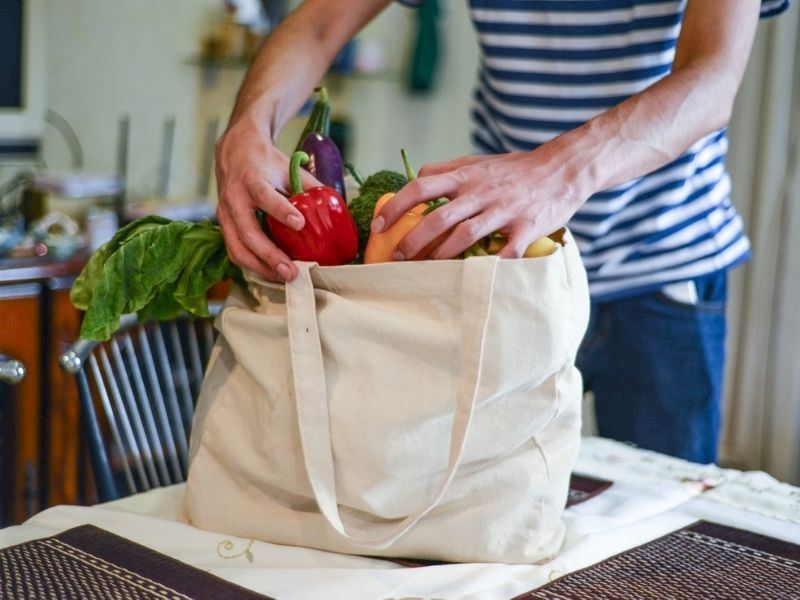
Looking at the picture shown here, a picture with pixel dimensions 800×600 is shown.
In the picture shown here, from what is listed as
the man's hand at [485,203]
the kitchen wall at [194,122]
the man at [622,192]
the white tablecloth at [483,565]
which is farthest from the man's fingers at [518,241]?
the kitchen wall at [194,122]

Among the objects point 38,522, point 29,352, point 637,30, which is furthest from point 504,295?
point 29,352

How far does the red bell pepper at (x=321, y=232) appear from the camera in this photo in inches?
30.2

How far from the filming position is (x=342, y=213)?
0.78 metres

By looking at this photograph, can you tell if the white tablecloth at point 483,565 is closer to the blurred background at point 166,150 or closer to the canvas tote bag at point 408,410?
the canvas tote bag at point 408,410

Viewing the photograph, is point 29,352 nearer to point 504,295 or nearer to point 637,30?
point 637,30

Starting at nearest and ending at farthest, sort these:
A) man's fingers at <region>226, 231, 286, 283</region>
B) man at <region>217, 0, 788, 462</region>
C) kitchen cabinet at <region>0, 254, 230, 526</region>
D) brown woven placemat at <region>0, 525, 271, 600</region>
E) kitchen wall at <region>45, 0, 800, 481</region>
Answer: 1. brown woven placemat at <region>0, 525, 271, 600</region>
2. man's fingers at <region>226, 231, 286, 283</region>
3. man at <region>217, 0, 788, 462</region>
4. kitchen cabinet at <region>0, 254, 230, 526</region>
5. kitchen wall at <region>45, 0, 800, 481</region>

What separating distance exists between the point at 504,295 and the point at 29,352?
1.57 metres

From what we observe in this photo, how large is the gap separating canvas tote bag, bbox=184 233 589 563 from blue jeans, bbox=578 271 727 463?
1.55 ft

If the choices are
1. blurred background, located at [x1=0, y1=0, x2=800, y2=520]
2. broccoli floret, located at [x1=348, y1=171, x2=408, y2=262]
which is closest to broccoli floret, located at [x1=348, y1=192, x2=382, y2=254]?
broccoli floret, located at [x1=348, y1=171, x2=408, y2=262]

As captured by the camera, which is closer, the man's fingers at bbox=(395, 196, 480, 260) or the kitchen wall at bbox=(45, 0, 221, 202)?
the man's fingers at bbox=(395, 196, 480, 260)

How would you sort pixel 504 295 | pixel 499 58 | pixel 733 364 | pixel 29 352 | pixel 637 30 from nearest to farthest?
pixel 504 295
pixel 637 30
pixel 499 58
pixel 29 352
pixel 733 364

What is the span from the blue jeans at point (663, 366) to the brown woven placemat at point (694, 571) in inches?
15.4

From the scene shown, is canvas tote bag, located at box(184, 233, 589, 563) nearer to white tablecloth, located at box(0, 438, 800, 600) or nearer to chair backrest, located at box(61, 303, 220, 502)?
white tablecloth, located at box(0, 438, 800, 600)

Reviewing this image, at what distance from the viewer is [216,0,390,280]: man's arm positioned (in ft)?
2.60
